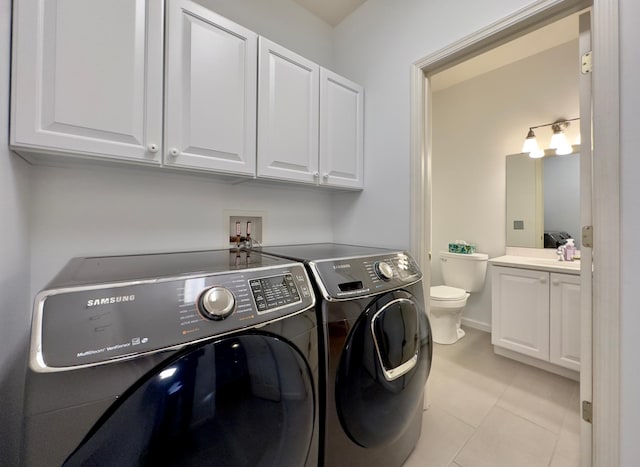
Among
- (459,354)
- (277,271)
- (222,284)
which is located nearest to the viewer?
(222,284)

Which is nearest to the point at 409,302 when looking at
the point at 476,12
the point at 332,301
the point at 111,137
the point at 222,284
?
the point at 332,301

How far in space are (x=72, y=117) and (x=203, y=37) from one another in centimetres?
62

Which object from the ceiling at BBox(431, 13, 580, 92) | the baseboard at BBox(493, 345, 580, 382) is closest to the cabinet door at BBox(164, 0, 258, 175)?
the ceiling at BBox(431, 13, 580, 92)

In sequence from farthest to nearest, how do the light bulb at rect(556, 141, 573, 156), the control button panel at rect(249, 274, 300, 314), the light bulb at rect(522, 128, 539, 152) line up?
the light bulb at rect(522, 128, 539, 152) → the light bulb at rect(556, 141, 573, 156) → the control button panel at rect(249, 274, 300, 314)

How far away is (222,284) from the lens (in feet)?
2.45

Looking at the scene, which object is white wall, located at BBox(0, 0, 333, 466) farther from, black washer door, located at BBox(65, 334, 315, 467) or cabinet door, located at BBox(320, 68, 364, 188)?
black washer door, located at BBox(65, 334, 315, 467)

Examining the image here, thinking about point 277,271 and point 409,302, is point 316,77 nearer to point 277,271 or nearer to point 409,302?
point 277,271

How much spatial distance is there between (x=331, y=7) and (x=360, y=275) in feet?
6.40

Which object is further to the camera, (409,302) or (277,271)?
(409,302)

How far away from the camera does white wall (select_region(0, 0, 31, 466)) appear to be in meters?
0.76

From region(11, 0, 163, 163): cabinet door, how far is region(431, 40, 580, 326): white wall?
3.03 m

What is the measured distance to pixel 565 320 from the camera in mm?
1940

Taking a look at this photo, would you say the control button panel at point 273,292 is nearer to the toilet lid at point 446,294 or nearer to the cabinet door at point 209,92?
the cabinet door at point 209,92

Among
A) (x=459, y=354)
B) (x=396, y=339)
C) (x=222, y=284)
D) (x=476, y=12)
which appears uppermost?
(x=476, y=12)
